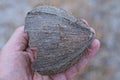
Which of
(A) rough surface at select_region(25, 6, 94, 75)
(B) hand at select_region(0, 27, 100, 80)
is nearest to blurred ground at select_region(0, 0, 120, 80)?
(B) hand at select_region(0, 27, 100, 80)

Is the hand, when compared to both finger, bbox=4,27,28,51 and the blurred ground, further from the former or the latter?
the blurred ground

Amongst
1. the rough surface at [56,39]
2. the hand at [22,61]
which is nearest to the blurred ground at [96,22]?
the hand at [22,61]

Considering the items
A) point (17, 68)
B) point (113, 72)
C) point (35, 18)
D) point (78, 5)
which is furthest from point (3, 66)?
point (78, 5)

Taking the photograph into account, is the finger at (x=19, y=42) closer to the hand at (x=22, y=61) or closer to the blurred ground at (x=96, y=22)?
the hand at (x=22, y=61)

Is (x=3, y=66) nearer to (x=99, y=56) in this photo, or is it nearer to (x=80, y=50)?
(x=80, y=50)

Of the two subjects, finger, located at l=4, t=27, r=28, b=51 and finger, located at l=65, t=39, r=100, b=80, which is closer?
finger, located at l=65, t=39, r=100, b=80
